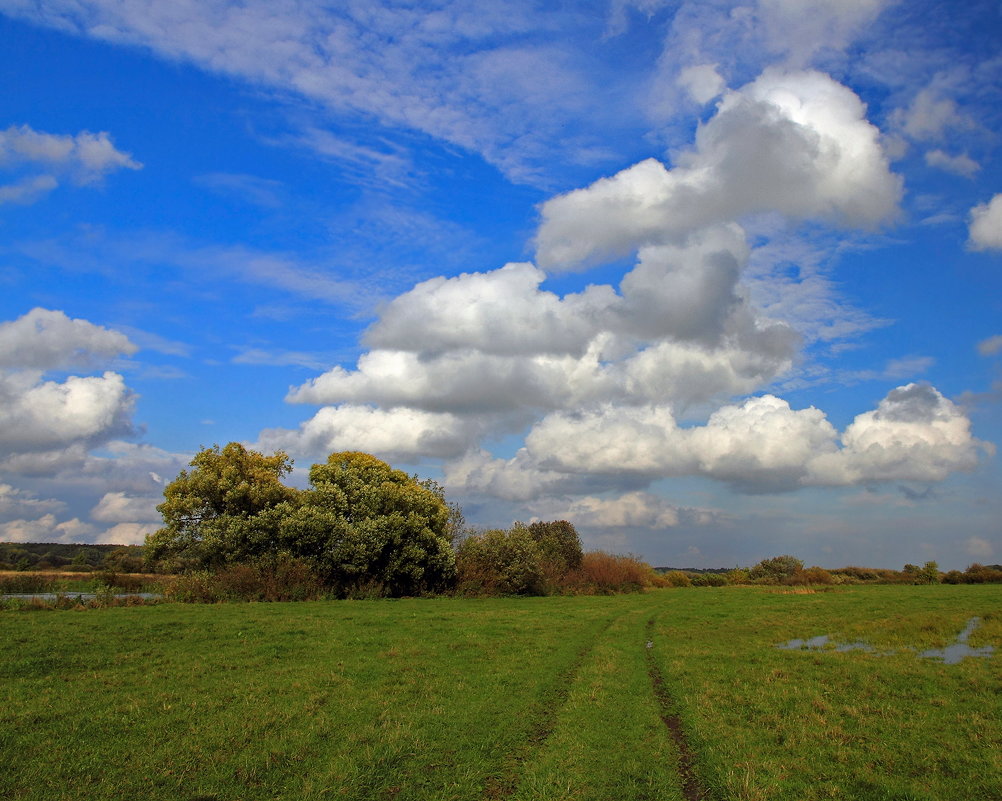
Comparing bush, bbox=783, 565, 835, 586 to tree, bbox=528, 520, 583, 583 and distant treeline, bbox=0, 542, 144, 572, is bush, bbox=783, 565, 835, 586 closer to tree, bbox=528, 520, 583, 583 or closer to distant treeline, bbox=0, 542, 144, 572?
tree, bbox=528, 520, 583, 583

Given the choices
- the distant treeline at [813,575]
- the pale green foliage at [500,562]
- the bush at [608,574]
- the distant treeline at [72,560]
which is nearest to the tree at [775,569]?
the distant treeline at [813,575]

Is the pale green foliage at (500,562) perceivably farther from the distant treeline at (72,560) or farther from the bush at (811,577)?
the bush at (811,577)

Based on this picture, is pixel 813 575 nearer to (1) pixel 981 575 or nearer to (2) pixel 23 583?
(1) pixel 981 575

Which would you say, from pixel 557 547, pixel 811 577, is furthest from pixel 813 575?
pixel 557 547

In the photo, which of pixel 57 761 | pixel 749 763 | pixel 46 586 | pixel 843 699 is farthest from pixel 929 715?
pixel 46 586

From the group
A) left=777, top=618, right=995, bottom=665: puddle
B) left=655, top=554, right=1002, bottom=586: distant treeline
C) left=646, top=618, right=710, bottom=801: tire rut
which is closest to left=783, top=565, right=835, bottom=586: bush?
left=655, top=554, right=1002, bottom=586: distant treeline

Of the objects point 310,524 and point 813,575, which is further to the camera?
point 813,575

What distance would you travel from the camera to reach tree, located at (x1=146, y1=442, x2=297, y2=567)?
117 ft

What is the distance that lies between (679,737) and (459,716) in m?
4.06

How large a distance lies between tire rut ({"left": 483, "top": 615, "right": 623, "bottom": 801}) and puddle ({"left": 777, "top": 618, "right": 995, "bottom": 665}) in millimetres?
10084

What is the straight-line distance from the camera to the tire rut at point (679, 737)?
28.6 feet

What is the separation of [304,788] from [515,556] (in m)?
40.1

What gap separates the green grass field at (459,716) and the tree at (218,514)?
13.7 metres

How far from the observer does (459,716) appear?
11828 millimetres
